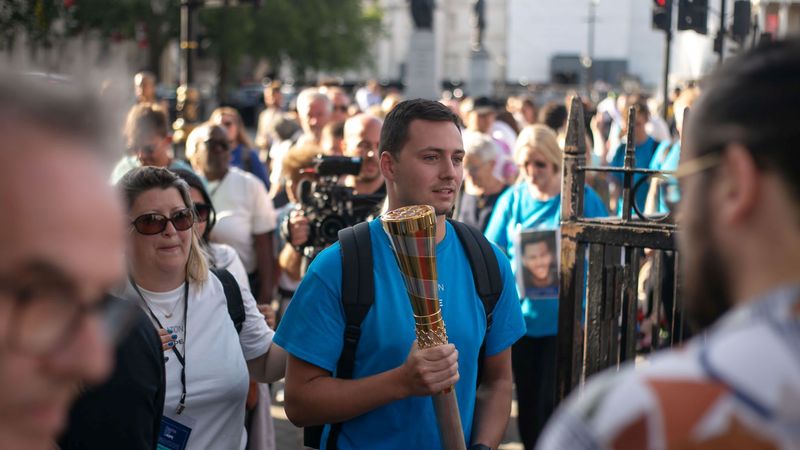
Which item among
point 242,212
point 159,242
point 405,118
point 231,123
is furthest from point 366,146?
point 159,242

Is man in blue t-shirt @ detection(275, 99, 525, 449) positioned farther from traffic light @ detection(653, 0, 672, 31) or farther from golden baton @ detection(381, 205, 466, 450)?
traffic light @ detection(653, 0, 672, 31)

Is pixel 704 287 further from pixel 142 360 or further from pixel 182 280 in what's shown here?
pixel 182 280

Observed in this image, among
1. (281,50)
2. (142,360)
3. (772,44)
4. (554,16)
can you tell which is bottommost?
(142,360)

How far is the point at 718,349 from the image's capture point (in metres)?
1.15

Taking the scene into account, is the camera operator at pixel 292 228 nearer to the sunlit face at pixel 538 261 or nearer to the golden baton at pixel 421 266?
the sunlit face at pixel 538 261

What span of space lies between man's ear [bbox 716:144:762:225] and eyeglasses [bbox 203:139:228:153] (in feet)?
18.4

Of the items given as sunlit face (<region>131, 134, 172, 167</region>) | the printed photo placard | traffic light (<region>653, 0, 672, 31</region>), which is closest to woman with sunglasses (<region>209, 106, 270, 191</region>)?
sunlit face (<region>131, 134, 172, 167</region>)

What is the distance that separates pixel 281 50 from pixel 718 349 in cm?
4539

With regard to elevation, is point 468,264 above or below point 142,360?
above

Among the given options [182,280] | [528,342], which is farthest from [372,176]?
A: [182,280]

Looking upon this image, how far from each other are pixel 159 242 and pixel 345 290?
78 cm

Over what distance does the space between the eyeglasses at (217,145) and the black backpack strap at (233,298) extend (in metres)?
2.89

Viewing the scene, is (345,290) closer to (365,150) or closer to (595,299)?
(595,299)

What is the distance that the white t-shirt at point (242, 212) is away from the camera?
6352 millimetres
